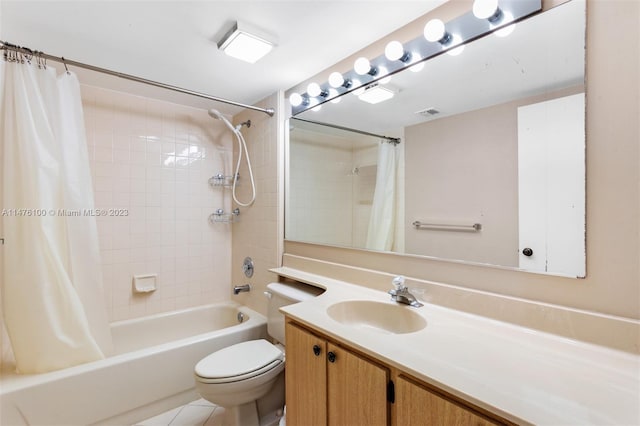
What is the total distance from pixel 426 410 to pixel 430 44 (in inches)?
55.2

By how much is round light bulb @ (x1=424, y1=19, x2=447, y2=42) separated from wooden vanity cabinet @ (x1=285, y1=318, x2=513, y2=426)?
1282 millimetres

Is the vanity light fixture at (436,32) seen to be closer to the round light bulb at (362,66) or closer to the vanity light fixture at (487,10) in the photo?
the vanity light fixture at (487,10)

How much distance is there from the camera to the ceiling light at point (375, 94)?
5.02ft

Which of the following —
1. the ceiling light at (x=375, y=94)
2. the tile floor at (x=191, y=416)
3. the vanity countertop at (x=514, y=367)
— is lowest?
the tile floor at (x=191, y=416)

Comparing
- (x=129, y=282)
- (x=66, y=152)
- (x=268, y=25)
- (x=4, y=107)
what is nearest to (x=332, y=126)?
(x=268, y=25)

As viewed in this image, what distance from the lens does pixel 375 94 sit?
159 cm

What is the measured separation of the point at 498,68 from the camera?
1.14 meters

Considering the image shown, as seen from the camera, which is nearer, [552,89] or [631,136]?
[631,136]

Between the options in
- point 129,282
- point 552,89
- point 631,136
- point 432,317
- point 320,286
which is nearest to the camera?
point 631,136

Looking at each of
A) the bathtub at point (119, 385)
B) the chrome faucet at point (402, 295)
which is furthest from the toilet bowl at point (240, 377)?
the chrome faucet at point (402, 295)

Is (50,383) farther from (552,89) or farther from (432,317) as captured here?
(552,89)

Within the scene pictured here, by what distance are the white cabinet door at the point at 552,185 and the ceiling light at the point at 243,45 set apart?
1.24 metres

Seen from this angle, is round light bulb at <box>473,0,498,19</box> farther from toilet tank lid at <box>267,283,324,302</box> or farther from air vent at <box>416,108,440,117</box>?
toilet tank lid at <box>267,283,324,302</box>

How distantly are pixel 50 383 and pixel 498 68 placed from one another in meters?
2.51
